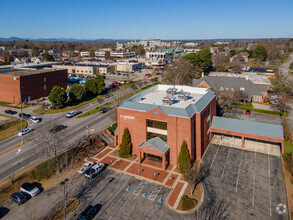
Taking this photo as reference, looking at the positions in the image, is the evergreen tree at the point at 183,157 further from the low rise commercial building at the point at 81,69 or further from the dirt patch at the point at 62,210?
the low rise commercial building at the point at 81,69

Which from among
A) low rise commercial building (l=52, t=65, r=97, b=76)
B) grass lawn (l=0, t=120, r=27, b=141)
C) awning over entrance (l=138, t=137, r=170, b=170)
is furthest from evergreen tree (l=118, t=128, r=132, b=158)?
low rise commercial building (l=52, t=65, r=97, b=76)

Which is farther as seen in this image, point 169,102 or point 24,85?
point 24,85

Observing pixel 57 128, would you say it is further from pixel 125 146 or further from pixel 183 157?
pixel 183 157

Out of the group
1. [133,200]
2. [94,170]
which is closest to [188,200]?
[133,200]

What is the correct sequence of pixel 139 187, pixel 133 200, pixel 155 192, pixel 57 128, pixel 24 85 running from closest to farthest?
pixel 133 200 → pixel 155 192 → pixel 139 187 → pixel 57 128 → pixel 24 85

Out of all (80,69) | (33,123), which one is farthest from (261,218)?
(80,69)

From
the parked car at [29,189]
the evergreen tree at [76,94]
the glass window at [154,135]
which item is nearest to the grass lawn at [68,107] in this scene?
the evergreen tree at [76,94]

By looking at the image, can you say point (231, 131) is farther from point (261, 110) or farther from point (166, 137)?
point (261, 110)

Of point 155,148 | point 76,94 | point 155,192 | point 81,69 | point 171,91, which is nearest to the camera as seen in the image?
point 155,192
